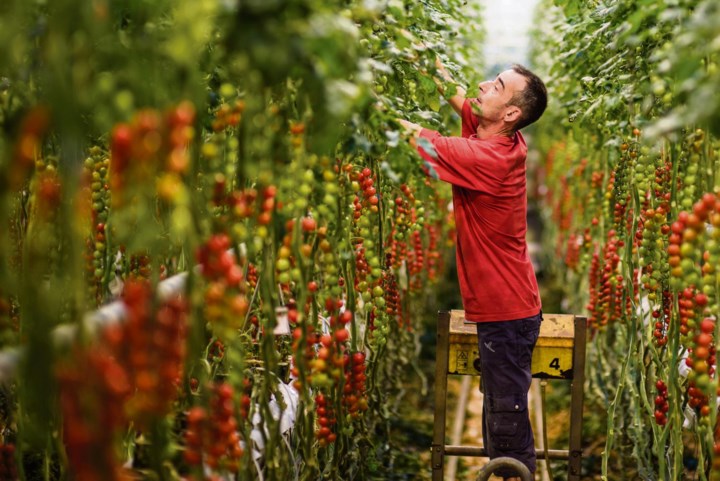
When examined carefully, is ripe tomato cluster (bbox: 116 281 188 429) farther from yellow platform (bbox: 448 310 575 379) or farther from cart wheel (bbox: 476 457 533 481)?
yellow platform (bbox: 448 310 575 379)

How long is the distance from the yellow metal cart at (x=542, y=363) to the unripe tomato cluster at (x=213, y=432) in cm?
106

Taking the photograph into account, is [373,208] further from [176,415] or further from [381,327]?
[176,415]

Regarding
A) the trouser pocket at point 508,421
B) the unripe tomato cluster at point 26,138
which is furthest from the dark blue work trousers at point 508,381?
the unripe tomato cluster at point 26,138

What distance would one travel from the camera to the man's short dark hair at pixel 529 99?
2.08 meters

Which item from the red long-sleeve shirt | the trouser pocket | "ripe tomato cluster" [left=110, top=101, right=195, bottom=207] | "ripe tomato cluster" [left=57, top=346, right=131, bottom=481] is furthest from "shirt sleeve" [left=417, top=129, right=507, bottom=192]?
"ripe tomato cluster" [left=57, top=346, right=131, bottom=481]

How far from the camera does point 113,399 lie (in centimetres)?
92

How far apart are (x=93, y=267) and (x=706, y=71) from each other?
53.5 inches

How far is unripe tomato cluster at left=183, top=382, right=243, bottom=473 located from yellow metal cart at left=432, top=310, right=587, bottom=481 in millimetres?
1058

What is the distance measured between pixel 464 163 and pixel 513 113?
0.25m

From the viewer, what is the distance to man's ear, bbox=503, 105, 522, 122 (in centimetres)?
207

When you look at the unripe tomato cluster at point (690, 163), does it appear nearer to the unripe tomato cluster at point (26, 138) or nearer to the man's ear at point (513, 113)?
the man's ear at point (513, 113)

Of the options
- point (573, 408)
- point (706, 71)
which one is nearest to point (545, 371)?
point (573, 408)

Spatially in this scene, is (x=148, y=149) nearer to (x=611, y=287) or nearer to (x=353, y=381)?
(x=353, y=381)

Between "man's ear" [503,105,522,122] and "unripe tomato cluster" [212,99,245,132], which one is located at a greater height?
"man's ear" [503,105,522,122]
